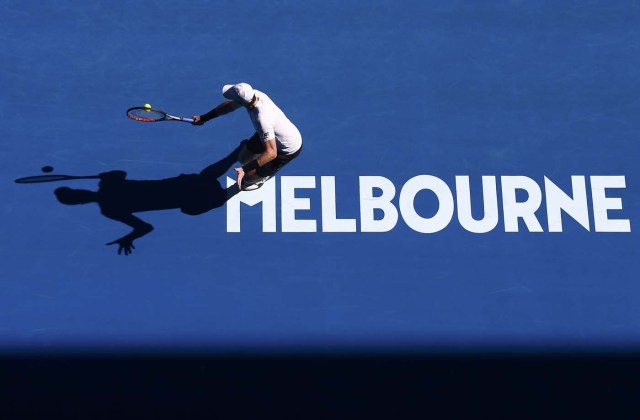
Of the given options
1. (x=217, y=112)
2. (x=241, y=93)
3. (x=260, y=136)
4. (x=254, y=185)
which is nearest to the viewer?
(x=241, y=93)

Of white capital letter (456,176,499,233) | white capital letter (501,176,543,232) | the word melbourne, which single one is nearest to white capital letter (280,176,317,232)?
the word melbourne

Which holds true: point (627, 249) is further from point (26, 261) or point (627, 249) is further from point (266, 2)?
point (26, 261)

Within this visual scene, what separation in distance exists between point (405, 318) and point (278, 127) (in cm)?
287

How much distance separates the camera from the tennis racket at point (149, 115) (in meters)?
12.7

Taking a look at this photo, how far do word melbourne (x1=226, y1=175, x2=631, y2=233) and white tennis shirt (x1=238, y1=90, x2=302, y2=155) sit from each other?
0.79m

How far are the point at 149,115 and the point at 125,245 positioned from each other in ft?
5.83

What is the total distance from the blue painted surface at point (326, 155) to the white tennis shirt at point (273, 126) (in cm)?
80

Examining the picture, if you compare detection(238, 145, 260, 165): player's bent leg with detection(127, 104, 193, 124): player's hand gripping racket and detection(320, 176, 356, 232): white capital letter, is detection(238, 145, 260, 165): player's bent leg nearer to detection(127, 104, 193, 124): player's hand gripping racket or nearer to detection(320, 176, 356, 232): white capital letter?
detection(127, 104, 193, 124): player's hand gripping racket

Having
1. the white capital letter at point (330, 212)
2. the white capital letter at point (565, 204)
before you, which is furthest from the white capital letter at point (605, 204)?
the white capital letter at point (330, 212)

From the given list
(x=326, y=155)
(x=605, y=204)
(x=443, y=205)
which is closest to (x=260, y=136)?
(x=326, y=155)

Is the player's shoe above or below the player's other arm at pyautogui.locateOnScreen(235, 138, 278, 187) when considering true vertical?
below

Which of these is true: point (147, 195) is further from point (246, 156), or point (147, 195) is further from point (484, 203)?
point (484, 203)

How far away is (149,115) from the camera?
42.6 ft

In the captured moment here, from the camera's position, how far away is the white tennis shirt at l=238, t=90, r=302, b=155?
476 inches
